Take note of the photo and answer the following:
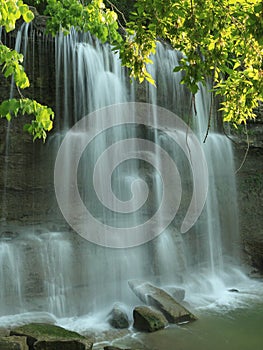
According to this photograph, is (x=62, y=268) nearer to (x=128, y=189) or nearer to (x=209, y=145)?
(x=128, y=189)

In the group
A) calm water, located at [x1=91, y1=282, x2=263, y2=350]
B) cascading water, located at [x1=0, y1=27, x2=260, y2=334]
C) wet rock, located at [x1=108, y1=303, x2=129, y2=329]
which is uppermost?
cascading water, located at [x1=0, y1=27, x2=260, y2=334]

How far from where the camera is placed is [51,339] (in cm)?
496

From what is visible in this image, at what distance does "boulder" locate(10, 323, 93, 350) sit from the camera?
4898mm

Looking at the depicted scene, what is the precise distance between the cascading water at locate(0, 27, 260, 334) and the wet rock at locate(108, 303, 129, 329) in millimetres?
716

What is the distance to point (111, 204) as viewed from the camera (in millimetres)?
8578

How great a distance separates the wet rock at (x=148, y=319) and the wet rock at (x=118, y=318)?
16 cm

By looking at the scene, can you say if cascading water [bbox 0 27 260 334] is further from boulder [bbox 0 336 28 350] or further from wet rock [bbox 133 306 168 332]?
boulder [bbox 0 336 28 350]

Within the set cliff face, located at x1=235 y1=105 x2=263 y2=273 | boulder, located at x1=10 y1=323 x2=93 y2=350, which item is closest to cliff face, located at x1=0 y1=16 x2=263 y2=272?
boulder, located at x1=10 y1=323 x2=93 y2=350

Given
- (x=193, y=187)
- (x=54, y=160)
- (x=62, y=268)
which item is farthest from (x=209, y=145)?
(x=62, y=268)

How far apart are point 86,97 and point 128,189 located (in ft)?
7.52

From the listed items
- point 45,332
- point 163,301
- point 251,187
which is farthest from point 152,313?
point 251,187

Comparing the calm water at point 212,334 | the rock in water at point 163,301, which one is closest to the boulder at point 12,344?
the calm water at point 212,334

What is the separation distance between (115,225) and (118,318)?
2507mm

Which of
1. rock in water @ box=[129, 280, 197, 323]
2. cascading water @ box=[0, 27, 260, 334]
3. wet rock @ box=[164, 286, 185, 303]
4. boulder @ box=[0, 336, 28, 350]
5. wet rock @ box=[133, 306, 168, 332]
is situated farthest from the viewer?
wet rock @ box=[164, 286, 185, 303]
